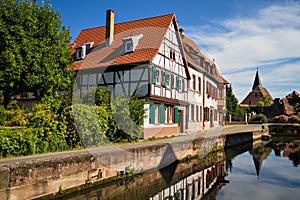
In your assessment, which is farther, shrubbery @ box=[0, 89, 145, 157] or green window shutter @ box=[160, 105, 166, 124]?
green window shutter @ box=[160, 105, 166, 124]

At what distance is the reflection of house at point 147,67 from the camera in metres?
17.6

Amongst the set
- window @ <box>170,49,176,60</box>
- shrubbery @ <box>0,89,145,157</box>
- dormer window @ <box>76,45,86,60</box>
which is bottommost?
shrubbery @ <box>0,89,145,157</box>

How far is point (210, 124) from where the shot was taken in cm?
3023

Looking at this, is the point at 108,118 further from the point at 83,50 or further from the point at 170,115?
the point at 83,50

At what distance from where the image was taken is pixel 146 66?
17391 millimetres

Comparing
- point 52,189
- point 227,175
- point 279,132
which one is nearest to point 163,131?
point 227,175

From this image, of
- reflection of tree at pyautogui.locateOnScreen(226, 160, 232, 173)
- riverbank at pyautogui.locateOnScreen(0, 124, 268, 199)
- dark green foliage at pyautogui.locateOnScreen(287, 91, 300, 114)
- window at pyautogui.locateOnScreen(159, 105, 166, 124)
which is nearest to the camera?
riverbank at pyautogui.locateOnScreen(0, 124, 268, 199)

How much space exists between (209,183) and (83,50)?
14.3 meters

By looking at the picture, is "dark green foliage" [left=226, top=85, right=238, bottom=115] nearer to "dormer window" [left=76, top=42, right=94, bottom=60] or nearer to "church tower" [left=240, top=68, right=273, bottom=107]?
"church tower" [left=240, top=68, right=273, bottom=107]

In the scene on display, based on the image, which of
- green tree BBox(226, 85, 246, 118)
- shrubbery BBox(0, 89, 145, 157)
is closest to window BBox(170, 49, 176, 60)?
shrubbery BBox(0, 89, 145, 157)

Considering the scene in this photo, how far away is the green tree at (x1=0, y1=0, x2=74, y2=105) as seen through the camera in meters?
16.0

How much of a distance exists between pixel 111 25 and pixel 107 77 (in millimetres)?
4910

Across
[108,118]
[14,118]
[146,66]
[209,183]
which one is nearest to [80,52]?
[146,66]

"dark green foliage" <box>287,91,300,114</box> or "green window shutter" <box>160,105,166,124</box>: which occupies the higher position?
"dark green foliage" <box>287,91,300,114</box>
